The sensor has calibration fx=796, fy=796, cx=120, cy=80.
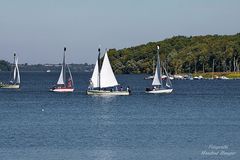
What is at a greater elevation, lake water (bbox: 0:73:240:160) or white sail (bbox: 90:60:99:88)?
white sail (bbox: 90:60:99:88)

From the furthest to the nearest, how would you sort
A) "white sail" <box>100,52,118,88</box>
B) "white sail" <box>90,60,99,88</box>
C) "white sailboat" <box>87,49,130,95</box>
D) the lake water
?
1. "white sail" <box>90,60,99,88</box>
2. "white sailboat" <box>87,49,130,95</box>
3. "white sail" <box>100,52,118,88</box>
4. the lake water

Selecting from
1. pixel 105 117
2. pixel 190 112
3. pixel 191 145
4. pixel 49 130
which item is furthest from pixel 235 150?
pixel 190 112

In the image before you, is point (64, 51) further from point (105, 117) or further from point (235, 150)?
point (235, 150)

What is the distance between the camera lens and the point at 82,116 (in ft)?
260

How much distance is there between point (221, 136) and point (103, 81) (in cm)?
5815

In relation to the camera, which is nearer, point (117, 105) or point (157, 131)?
point (157, 131)

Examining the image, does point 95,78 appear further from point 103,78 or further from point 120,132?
point 120,132

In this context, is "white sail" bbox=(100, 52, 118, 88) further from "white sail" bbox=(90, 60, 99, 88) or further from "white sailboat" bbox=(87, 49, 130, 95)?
"white sail" bbox=(90, 60, 99, 88)

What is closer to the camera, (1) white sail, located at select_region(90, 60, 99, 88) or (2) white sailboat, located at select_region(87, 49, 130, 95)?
(2) white sailboat, located at select_region(87, 49, 130, 95)

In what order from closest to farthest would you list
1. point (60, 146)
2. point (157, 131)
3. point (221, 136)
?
point (60, 146) < point (221, 136) < point (157, 131)

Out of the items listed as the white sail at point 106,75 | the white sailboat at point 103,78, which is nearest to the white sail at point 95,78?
the white sailboat at point 103,78

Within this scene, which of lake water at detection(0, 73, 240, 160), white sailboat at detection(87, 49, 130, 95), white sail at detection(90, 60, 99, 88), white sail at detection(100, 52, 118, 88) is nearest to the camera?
lake water at detection(0, 73, 240, 160)

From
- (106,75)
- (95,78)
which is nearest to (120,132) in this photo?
(106,75)

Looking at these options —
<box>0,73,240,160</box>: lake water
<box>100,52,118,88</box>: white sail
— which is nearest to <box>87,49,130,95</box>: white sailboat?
<box>100,52,118,88</box>: white sail
